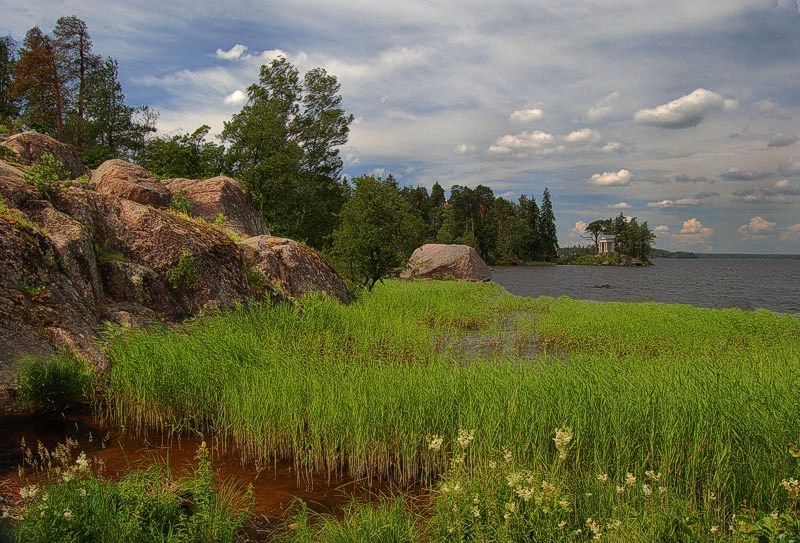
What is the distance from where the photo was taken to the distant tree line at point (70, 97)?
3631 centimetres

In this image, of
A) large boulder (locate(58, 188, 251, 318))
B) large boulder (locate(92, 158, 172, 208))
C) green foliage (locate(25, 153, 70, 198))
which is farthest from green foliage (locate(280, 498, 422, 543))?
large boulder (locate(92, 158, 172, 208))

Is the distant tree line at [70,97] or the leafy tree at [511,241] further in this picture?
the leafy tree at [511,241]

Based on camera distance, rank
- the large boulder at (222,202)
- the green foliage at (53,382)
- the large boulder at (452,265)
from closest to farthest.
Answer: the green foliage at (53,382), the large boulder at (222,202), the large boulder at (452,265)

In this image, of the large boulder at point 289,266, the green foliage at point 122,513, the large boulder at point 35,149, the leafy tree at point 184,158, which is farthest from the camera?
the leafy tree at point 184,158

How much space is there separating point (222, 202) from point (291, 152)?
48.4 ft

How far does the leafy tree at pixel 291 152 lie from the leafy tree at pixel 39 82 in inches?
532

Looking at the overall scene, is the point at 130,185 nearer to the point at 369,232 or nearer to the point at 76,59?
the point at 369,232

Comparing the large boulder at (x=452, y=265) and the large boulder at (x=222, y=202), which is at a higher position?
the large boulder at (x=222, y=202)

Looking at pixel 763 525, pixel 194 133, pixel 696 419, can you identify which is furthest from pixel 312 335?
pixel 194 133

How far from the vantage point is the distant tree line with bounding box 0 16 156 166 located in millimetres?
36312

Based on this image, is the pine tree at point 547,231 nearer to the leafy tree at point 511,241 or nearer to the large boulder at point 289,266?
the leafy tree at point 511,241

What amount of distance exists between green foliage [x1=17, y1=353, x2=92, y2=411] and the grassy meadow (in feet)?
1.45

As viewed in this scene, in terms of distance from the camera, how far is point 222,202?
1920 centimetres

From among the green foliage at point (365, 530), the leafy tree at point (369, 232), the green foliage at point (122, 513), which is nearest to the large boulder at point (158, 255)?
the green foliage at point (122, 513)
